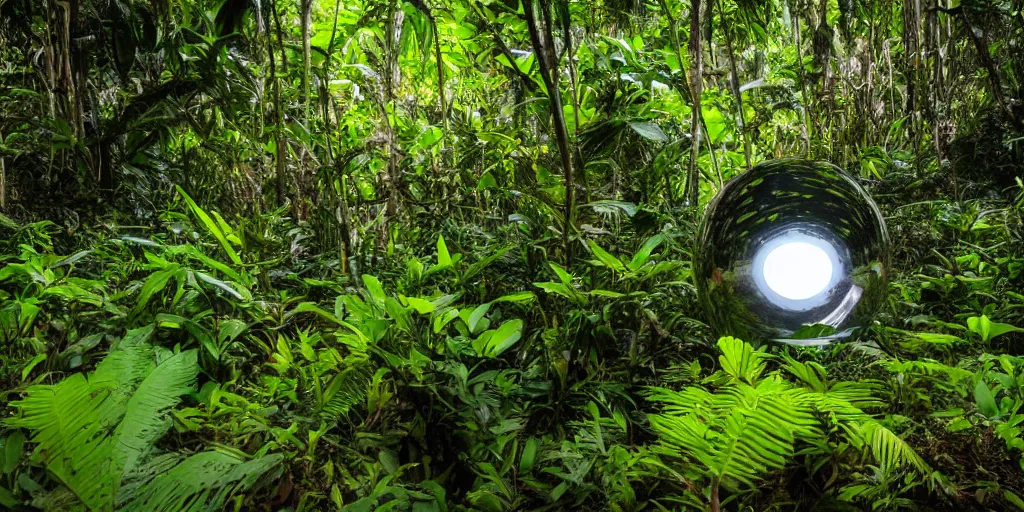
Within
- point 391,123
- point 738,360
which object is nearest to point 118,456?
point 738,360

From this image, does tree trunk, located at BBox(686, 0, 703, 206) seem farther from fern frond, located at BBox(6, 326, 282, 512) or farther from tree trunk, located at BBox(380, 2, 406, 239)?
fern frond, located at BBox(6, 326, 282, 512)

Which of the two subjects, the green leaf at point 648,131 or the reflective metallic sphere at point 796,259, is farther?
the green leaf at point 648,131

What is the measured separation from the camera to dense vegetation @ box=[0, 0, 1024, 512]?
2.57 ft

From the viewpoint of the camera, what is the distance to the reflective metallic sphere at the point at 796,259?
1.13 metres

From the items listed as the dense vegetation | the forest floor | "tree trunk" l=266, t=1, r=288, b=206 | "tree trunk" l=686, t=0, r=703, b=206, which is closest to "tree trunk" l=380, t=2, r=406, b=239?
the dense vegetation

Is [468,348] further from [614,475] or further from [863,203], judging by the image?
[863,203]

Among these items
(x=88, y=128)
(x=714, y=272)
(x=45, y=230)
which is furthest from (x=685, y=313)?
(x=88, y=128)

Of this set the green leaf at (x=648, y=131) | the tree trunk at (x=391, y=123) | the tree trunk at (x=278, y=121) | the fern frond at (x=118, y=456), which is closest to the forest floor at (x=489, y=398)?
the fern frond at (x=118, y=456)

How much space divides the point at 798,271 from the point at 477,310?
0.62 meters

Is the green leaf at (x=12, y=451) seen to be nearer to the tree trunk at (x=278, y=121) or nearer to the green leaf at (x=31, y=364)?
the green leaf at (x=31, y=364)

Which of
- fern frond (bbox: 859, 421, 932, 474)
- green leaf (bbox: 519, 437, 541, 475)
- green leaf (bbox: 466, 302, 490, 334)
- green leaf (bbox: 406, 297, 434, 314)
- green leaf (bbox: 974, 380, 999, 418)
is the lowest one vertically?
green leaf (bbox: 519, 437, 541, 475)

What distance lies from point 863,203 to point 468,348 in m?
0.83

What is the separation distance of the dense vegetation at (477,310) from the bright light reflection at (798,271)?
117mm

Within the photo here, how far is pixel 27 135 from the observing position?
200 cm
